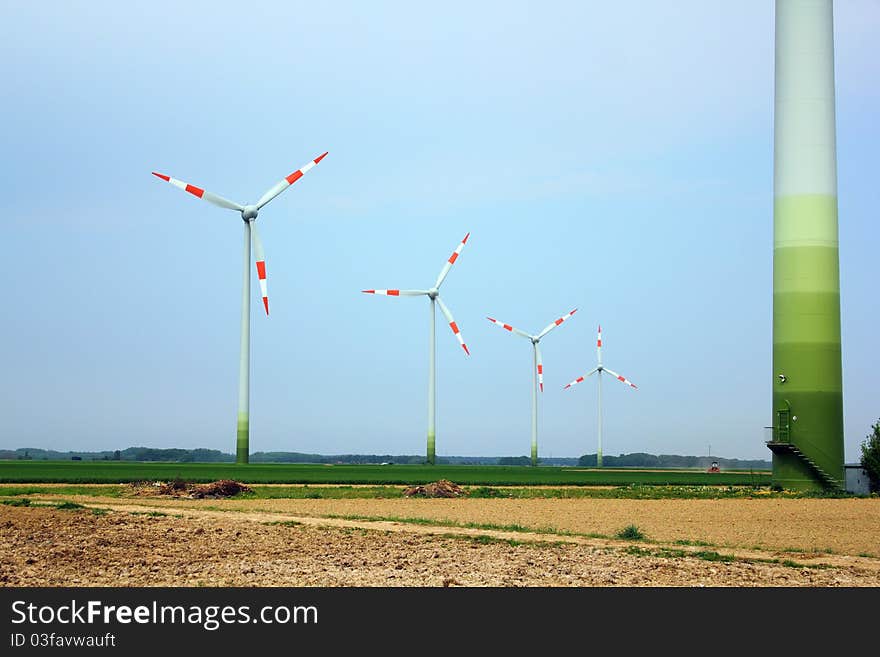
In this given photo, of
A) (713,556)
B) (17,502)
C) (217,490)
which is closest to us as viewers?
(713,556)

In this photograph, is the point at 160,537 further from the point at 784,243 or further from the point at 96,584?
the point at 784,243

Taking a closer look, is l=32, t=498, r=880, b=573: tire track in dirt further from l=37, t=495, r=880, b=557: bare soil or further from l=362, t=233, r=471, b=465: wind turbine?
l=362, t=233, r=471, b=465: wind turbine

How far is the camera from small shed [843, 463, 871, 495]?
82688mm

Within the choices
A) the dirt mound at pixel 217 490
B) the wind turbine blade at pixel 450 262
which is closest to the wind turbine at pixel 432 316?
the wind turbine blade at pixel 450 262

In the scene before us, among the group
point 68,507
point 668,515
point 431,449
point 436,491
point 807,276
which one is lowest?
point 668,515

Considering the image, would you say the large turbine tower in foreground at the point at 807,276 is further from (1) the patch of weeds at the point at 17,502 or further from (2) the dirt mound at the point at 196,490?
(1) the patch of weeds at the point at 17,502

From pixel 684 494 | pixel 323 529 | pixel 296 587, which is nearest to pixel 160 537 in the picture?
pixel 323 529

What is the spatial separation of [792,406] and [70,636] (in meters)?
64.8

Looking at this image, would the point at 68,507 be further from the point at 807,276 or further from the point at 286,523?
the point at 807,276

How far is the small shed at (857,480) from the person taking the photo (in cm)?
8269

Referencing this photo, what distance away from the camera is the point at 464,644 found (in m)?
20.3

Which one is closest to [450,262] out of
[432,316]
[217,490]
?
[432,316]

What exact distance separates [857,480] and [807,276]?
16.8 m

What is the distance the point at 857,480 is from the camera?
83.4 meters
